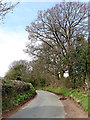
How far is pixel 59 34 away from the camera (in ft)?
59.8

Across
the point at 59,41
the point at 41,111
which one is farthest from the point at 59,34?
the point at 41,111

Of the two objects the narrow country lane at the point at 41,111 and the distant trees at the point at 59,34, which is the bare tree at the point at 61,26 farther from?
the narrow country lane at the point at 41,111

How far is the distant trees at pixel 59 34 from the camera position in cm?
1570

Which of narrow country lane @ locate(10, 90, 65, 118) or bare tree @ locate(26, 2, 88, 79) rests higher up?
bare tree @ locate(26, 2, 88, 79)

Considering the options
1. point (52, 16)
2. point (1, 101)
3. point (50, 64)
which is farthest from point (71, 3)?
point (1, 101)

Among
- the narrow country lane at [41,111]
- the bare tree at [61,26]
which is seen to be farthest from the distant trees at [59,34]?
the narrow country lane at [41,111]

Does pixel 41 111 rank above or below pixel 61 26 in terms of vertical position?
below

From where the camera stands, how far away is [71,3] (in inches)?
624

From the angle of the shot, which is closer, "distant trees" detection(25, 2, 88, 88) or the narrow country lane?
the narrow country lane

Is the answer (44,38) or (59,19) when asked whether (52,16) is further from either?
(44,38)

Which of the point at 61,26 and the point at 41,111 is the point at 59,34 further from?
the point at 41,111

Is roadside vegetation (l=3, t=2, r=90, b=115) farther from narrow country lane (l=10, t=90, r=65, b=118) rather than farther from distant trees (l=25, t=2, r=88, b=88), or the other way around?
narrow country lane (l=10, t=90, r=65, b=118)

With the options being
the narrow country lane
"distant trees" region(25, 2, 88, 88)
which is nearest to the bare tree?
"distant trees" region(25, 2, 88, 88)

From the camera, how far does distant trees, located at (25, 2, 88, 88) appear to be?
51.5 feet
